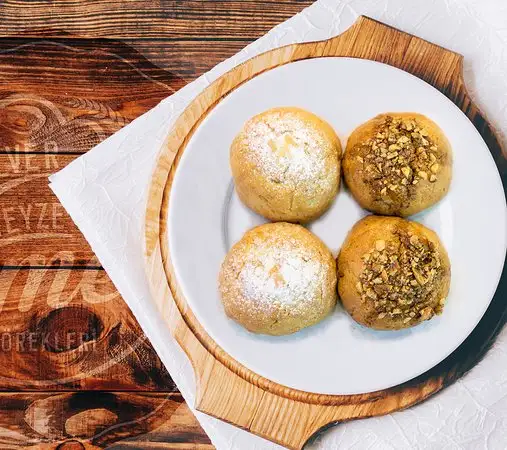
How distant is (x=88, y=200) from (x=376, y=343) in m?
0.65

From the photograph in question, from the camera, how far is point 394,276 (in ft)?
3.44

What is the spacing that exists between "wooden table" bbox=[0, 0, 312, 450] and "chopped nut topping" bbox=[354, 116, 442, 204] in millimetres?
436

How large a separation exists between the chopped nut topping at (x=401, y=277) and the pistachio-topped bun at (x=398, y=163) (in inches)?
2.9

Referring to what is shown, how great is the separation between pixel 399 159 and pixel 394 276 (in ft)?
0.65

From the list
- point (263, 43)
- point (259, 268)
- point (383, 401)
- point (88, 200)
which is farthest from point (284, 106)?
point (383, 401)

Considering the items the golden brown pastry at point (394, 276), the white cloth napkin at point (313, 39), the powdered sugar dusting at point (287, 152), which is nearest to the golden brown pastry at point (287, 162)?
the powdered sugar dusting at point (287, 152)

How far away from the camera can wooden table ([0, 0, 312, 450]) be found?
1329 millimetres

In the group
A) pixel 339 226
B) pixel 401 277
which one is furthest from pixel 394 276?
pixel 339 226

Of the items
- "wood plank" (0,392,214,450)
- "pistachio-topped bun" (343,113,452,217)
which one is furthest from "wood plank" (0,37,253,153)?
"wood plank" (0,392,214,450)

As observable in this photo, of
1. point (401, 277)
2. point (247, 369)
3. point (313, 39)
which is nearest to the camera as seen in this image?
point (401, 277)

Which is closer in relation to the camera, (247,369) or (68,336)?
(247,369)

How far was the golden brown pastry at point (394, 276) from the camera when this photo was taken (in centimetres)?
105

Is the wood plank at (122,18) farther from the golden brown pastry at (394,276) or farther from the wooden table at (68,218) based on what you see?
the golden brown pastry at (394,276)

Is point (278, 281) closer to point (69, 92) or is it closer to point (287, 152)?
point (287, 152)
